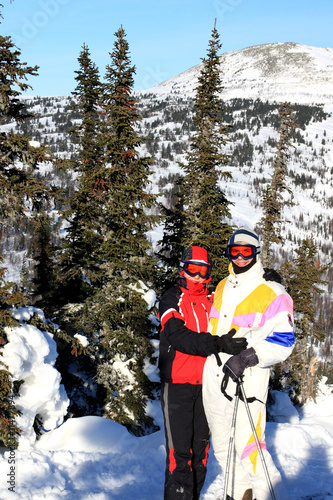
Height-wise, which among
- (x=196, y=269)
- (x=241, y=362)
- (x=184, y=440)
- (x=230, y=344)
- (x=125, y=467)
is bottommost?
(x=125, y=467)

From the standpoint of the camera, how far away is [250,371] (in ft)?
12.1

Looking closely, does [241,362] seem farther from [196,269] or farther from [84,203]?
[84,203]

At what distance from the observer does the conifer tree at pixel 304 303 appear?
22.7m

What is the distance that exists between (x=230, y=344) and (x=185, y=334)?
0.49m

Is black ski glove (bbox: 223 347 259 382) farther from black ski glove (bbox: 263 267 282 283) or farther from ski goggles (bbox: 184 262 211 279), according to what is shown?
ski goggles (bbox: 184 262 211 279)

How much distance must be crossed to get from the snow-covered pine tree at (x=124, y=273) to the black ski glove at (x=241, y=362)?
972 cm

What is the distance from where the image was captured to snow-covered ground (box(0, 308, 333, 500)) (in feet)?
14.6

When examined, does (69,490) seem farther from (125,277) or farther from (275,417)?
(275,417)

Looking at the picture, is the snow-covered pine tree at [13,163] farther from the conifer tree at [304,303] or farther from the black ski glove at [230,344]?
the conifer tree at [304,303]

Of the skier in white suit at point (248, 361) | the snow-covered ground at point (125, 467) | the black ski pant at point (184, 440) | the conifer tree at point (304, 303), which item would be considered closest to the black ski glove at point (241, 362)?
the skier in white suit at point (248, 361)

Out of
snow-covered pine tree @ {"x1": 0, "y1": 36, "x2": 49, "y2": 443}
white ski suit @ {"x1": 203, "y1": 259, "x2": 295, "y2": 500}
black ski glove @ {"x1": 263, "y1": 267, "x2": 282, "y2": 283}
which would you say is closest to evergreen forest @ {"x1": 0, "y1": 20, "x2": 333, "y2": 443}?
snow-covered pine tree @ {"x1": 0, "y1": 36, "x2": 49, "y2": 443}

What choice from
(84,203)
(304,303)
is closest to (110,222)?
(84,203)

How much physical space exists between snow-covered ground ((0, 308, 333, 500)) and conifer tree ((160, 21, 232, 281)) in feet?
31.9

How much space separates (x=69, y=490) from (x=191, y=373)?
206 centimetres
